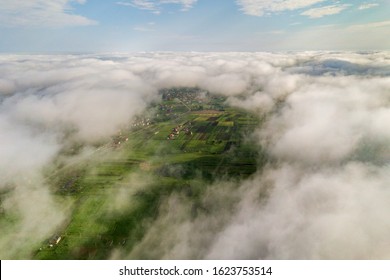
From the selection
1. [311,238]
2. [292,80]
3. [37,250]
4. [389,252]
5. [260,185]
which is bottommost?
[37,250]

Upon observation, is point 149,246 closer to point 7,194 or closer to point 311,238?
point 311,238

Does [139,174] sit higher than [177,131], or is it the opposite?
[177,131]

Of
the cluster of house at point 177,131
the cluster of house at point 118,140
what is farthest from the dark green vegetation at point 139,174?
the cluster of house at point 118,140

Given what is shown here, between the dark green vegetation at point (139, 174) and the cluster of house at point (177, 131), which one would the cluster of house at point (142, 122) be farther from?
the cluster of house at point (177, 131)

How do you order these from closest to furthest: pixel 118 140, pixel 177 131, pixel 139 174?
pixel 139 174 → pixel 118 140 → pixel 177 131

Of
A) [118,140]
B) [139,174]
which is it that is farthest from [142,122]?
[139,174]

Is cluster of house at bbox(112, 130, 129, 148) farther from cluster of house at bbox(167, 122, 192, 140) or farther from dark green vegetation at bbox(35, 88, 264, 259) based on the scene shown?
cluster of house at bbox(167, 122, 192, 140)

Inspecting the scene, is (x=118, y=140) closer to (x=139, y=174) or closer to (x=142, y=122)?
(x=142, y=122)
